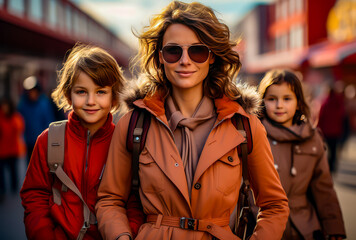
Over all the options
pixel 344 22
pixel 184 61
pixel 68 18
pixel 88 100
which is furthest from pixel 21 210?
pixel 68 18

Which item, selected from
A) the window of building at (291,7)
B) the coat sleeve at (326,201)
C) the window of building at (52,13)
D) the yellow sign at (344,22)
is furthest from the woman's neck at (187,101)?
the window of building at (291,7)

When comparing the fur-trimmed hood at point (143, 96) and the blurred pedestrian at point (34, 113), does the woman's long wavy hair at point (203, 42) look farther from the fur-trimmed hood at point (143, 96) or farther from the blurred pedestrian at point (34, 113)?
the blurred pedestrian at point (34, 113)

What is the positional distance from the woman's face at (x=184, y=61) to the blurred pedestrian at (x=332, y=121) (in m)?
7.60

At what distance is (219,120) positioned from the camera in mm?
2215

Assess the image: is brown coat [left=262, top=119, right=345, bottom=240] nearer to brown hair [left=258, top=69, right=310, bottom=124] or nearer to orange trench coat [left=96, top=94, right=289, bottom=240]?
brown hair [left=258, top=69, right=310, bottom=124]

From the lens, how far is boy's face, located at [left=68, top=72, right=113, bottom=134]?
8.37 ft

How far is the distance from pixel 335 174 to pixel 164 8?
8117mm

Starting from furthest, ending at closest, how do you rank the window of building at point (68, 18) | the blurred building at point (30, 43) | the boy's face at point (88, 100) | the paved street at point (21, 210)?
the window of building at point (68, 18)
the blurred building at point (30, 43)
the paved street at point (21, 210)
the boy's face at point (88, 100)

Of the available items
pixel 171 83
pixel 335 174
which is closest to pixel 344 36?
pixel 335 174

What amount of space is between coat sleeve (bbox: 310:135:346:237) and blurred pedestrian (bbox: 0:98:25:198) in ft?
20.4

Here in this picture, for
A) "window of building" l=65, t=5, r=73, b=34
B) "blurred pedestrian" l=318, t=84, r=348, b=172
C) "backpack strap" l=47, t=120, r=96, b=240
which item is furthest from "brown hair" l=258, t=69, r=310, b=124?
"window of building" l=65, t=5, r=73, b=34

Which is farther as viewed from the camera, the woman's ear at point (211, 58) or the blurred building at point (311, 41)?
the blurred building at point (311, 41)

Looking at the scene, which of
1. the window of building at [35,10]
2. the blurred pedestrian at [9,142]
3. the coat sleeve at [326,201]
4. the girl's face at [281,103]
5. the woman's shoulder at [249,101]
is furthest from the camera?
the window of building at [35,10]

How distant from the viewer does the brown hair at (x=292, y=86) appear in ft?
10.5
